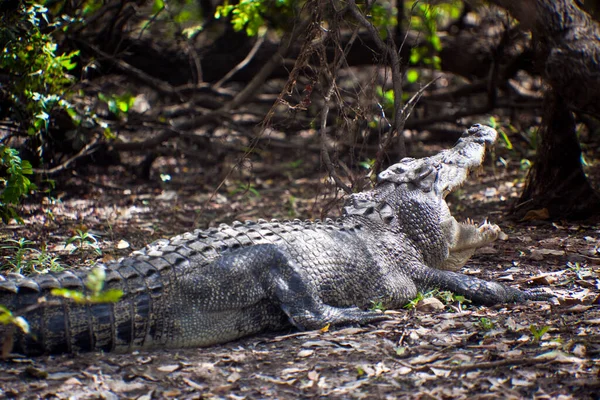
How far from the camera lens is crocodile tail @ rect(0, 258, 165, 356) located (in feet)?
11.1

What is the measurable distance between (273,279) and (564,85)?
2.74 metres

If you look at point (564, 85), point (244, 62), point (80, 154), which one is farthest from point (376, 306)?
point (244, 62)

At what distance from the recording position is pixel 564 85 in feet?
16.0

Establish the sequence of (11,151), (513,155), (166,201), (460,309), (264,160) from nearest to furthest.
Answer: (460,309)
(11,151)
(166,201)
(513,155)
(264,160)

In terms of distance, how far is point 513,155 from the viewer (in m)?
9.38

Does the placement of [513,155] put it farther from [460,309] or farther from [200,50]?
[460,309]

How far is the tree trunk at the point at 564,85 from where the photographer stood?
4762mm

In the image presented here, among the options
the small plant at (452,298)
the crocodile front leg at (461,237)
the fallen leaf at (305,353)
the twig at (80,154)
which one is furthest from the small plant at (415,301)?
the twig at (80,154)

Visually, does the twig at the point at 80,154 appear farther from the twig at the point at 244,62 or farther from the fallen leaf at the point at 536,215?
the fallen leaf at the point at 536,215

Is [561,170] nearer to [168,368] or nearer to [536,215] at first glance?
[536,215]

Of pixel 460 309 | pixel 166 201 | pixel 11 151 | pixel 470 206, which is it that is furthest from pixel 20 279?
pixel 470 206

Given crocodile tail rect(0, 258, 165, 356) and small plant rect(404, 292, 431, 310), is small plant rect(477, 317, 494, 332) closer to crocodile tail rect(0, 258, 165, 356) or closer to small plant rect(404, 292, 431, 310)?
small plant rect(404, 292, 431, 310)

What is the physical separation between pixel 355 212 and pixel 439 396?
2109 mm

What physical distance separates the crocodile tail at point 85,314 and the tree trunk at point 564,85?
3.38 metres
